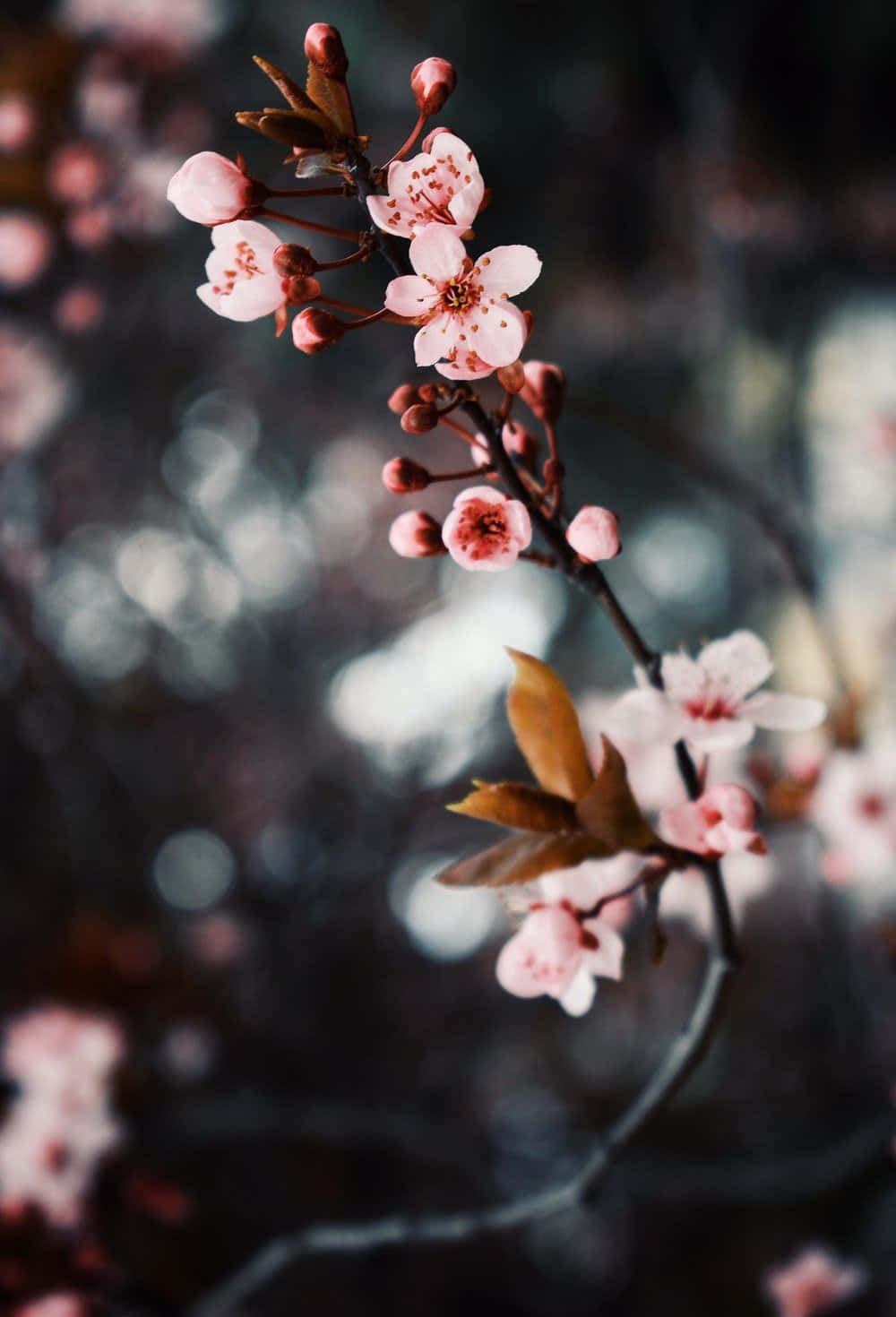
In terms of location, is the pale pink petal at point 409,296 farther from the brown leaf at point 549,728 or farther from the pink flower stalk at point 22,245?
the pink flower stalk at point 22,245

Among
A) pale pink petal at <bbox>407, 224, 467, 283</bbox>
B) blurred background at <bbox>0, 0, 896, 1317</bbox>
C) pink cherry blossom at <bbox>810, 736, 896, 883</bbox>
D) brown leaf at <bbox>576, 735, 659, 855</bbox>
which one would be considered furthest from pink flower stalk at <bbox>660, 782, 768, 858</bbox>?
blurred background at <bbox>0, 0, 896, 1317</bbox>

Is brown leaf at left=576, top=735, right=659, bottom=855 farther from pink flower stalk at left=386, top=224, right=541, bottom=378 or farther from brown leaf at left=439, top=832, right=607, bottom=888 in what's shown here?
pink flower stalk at left=386, top=224, right=541, bottom=378

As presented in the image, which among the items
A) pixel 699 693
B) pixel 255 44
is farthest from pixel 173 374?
pixel 699 693

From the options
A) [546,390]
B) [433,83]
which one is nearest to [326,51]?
[433,83]

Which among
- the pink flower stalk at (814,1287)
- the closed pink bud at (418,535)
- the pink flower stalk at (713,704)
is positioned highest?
the closed pink bud at (418,535)

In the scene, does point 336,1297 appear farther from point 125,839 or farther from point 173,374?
point 173,374

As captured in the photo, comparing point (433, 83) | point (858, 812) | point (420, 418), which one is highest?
point (433, 83)

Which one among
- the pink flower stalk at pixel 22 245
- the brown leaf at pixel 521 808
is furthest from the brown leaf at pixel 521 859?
the pink flower stalk at pixel 22 245

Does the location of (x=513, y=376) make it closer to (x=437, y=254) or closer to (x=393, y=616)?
(x=437, y=254)
